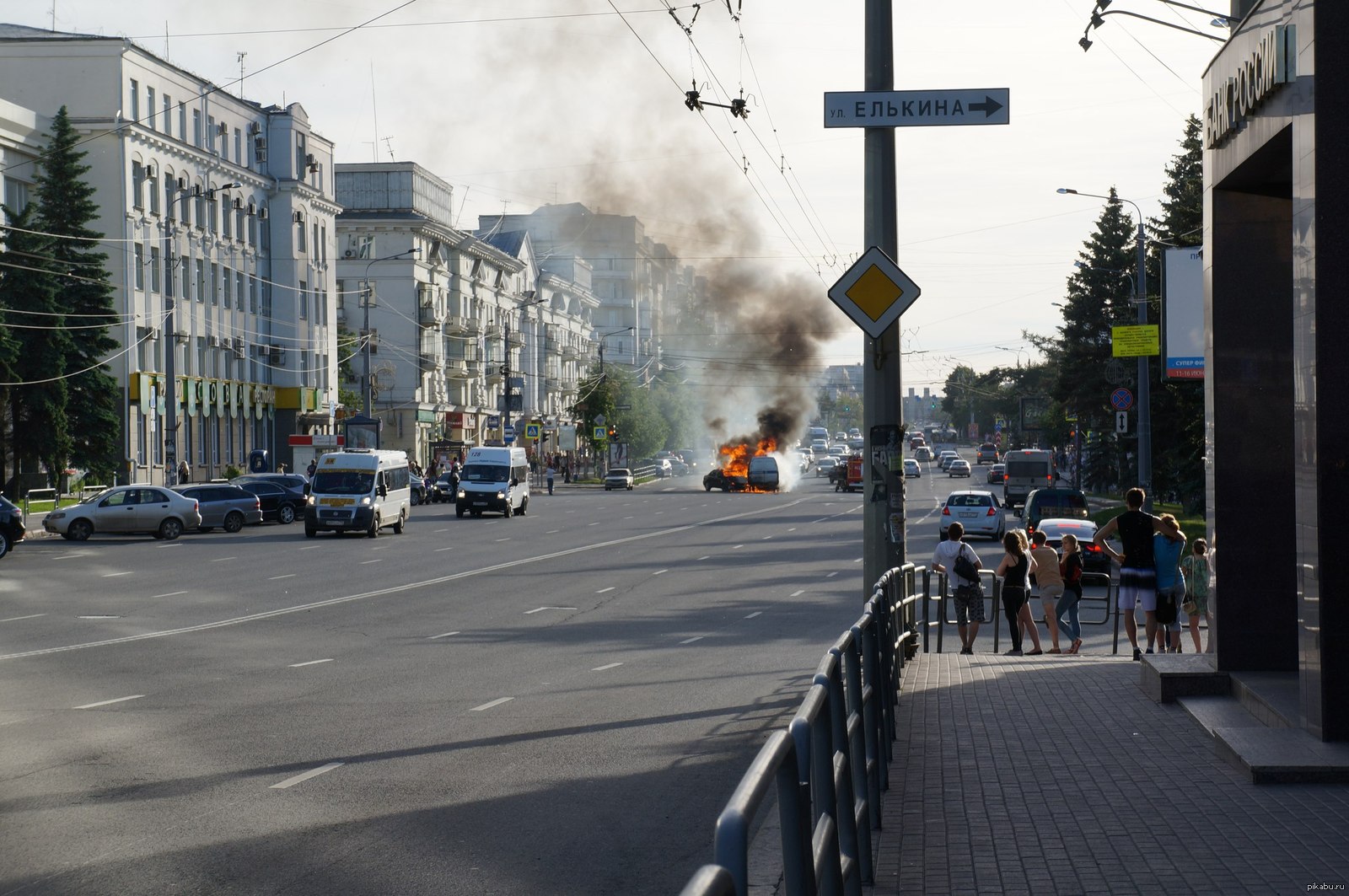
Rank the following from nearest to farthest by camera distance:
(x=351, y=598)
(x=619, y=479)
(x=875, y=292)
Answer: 1. (x=875, y=292)
2. (x=351, y=598)
3. (x=619, y=479)

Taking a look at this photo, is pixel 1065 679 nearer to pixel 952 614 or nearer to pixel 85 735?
pixel 85 735

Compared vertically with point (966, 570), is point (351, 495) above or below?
above

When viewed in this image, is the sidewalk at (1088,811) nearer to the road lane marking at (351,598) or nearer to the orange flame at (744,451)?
the road lane marking at (351,598)

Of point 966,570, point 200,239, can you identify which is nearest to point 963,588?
point 966,570

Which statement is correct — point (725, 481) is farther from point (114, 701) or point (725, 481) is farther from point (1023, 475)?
point (114, 701)

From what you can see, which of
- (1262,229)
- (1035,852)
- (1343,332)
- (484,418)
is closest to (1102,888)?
(1035,852)

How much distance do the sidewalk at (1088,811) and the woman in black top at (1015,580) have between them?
6.38m

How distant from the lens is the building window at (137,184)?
5931 centimetres

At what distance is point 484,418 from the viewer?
10419 cm

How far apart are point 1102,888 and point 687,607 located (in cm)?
1575

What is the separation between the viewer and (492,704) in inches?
481

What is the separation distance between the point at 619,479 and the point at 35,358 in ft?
123

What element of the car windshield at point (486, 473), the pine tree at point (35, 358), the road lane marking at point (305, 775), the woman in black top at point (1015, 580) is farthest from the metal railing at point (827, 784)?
the pine tree at point (35, 358)

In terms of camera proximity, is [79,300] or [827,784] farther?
[79,300]
